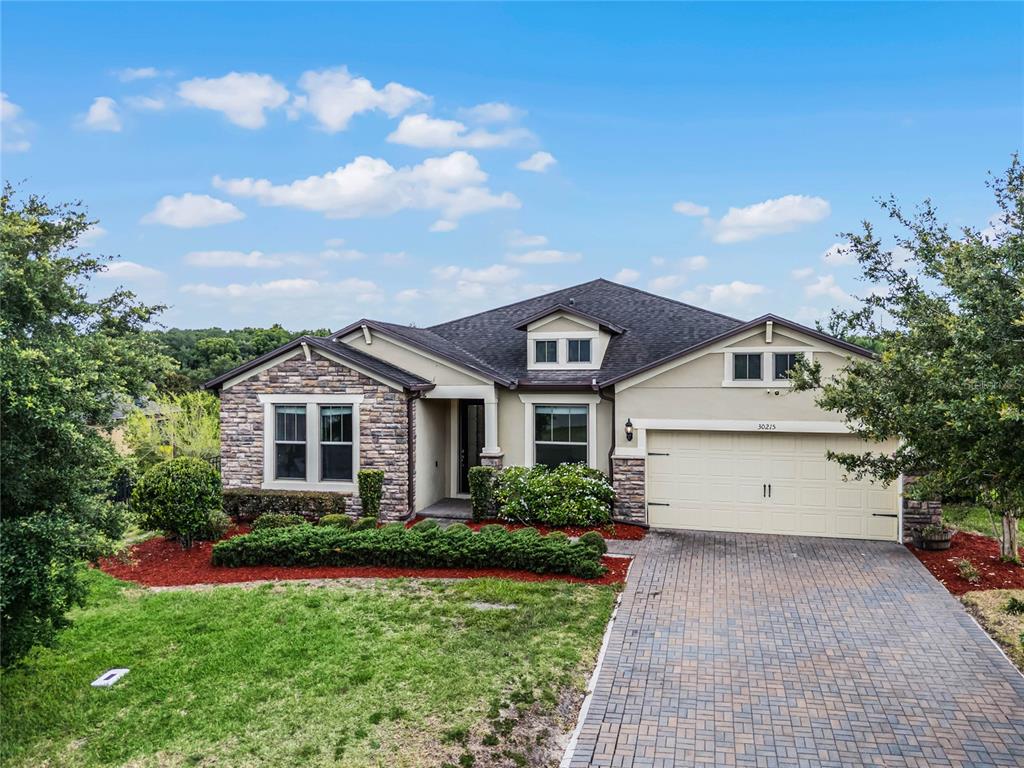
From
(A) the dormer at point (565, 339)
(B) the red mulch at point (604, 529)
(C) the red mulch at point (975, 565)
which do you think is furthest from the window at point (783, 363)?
(B) the red mulch at point (604, 529)

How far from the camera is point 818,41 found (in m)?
14.3

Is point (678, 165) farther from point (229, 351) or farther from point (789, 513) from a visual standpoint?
point (229, 351)

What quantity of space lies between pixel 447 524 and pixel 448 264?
17886 millimetres

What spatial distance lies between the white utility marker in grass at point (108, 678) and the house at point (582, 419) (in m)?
7.51

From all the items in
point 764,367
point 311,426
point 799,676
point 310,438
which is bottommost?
point 799,676

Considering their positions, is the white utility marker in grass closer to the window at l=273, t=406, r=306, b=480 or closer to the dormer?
the window at l=273, t=406, r=306, b=480

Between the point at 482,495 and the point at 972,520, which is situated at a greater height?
the point at 482,495

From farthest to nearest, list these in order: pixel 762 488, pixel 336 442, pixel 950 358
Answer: pixel 336 442
pixel 762 488
pixel 950 358

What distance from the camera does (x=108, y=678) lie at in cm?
672

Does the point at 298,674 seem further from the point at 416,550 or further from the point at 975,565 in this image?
the point at 975,565

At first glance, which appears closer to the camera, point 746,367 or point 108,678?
point 108,678

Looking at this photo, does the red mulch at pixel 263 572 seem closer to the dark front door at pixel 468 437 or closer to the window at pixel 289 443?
the window at pixel 289 443

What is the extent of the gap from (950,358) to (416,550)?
8050 mm

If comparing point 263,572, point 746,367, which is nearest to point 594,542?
point 746,367
